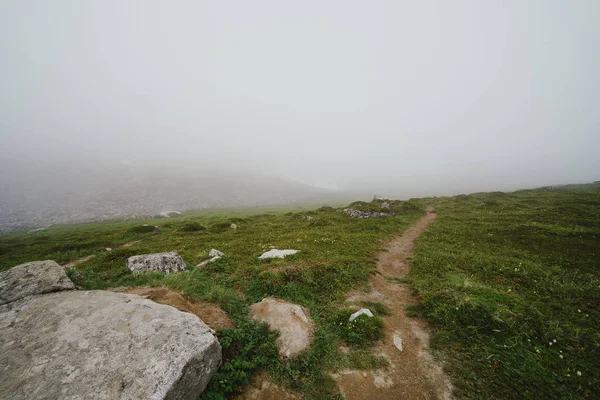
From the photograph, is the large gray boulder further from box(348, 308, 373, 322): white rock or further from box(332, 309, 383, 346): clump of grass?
box(348, 308, 373, 322): white rock

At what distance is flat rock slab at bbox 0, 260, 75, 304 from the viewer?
29.0 ft

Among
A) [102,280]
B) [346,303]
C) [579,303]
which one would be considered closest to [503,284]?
[579,303]

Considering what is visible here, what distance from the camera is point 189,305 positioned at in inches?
406

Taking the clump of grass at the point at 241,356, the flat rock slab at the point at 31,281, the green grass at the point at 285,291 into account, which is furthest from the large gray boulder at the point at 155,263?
the clump of grass at the point at 241,356

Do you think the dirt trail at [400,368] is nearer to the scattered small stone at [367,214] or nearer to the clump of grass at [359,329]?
the clump of grass at [359,329]

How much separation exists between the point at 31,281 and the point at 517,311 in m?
21.3

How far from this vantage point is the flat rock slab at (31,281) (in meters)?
8.84

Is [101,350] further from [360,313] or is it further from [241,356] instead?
[360,313]

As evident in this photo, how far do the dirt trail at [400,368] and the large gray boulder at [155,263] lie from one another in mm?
12164

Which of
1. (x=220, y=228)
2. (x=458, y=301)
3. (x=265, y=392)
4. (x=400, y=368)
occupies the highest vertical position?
(x=458, y=301)

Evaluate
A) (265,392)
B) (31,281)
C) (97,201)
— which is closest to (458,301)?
(265,392)

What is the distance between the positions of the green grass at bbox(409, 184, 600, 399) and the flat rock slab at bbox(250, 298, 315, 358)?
17.8 feet

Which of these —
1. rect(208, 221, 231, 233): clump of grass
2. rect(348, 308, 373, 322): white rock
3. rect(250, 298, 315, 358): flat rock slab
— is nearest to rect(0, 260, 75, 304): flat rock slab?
rect(250, 298, 315, 358): flat rock slab

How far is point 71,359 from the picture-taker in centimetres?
619
